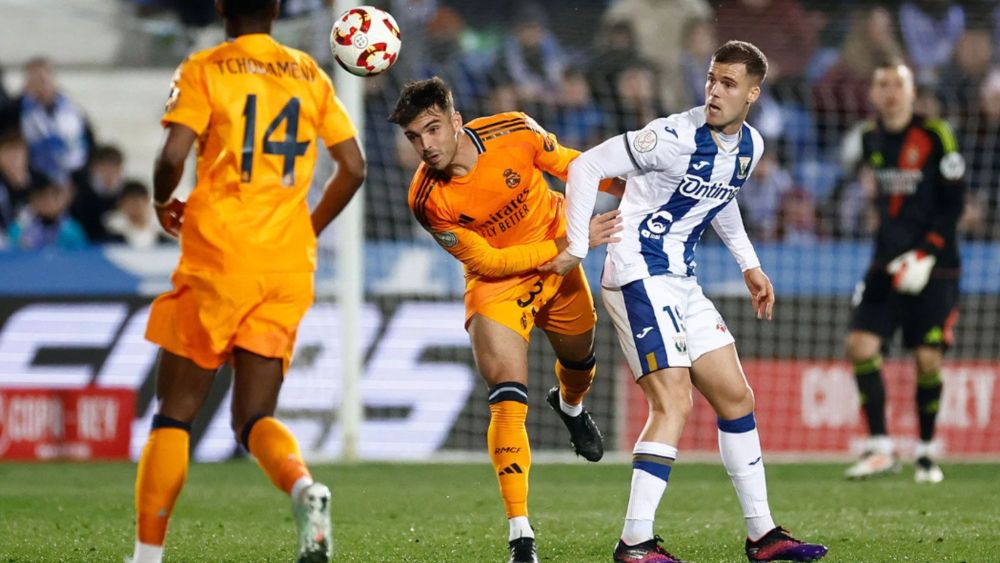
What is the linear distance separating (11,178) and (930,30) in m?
9.68

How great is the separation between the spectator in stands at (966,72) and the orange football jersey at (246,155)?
10.6 metres

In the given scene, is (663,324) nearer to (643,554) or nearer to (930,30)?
(643,554)

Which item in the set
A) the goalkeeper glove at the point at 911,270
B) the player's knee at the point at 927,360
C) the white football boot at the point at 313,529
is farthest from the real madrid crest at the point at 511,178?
the player's knee at the point at 927,360

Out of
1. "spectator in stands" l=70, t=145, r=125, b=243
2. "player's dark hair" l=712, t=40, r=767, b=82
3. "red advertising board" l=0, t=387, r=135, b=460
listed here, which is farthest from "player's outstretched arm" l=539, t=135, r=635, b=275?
"spectator in stands" l=70, t=145, r=125, b=243

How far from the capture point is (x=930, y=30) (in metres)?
16.5

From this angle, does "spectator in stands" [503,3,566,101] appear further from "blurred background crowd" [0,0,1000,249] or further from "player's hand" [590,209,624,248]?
"player's hand" [590,209,624,248]

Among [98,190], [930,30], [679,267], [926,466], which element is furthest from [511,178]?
[930,30]

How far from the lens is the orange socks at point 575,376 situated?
7062 mm

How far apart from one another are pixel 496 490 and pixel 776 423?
3728 mm

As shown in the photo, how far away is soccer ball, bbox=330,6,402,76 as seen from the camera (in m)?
6.08

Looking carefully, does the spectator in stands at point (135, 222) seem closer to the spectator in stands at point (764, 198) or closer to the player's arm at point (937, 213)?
the spectator in stands at point (764, 198)

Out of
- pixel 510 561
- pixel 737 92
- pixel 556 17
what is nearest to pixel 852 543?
pixel 510 561

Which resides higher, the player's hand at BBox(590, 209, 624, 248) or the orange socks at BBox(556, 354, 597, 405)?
the player's hand at BBox(590, 209, 624, 248)

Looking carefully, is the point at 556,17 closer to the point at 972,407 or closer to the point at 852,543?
the point at 972,407
